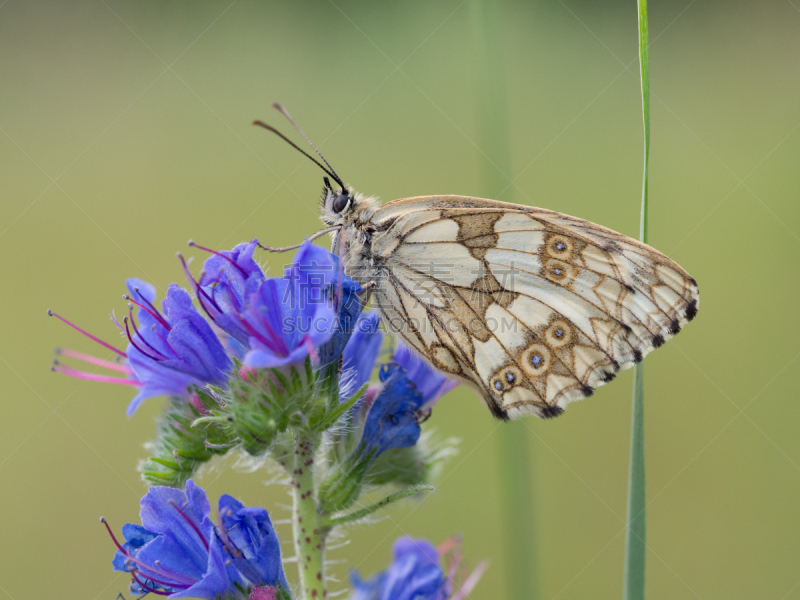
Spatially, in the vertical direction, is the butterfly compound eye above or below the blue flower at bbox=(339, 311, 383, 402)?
above

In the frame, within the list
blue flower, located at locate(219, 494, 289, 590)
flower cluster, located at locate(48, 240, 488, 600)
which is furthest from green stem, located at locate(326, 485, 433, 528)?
blue flower, located at locate(219, 494, 289, 590)

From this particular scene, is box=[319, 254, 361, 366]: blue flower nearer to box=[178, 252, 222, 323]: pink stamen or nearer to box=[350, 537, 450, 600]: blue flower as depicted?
box=[178, 252, 222, 323]: pink stamen

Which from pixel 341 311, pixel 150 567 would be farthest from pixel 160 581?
pixel 341 311

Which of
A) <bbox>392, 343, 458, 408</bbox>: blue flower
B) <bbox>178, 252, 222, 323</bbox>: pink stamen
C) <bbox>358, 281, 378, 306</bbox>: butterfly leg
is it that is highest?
<bbox>358, 281, 378, 306</bbox>: butterfly leg

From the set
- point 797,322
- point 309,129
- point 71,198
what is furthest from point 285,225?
point 797,322

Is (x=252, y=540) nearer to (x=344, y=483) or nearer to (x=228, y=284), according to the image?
(x=344, y=483)

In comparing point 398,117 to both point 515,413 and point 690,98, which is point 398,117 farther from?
point 515,413
